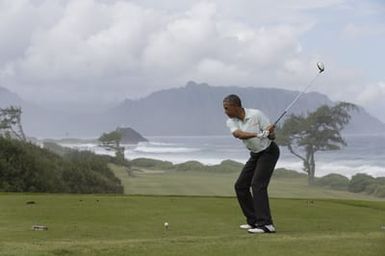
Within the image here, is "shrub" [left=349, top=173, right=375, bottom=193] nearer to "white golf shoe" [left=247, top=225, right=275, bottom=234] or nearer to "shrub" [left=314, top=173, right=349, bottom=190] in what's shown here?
"shrub" [left=314, top=173, right=349, bottom=190]

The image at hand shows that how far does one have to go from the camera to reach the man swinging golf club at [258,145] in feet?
28.3

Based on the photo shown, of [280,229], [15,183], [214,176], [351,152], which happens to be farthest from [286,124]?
[280,229]

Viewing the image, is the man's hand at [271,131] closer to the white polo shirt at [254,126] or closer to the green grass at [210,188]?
the white polo shirt at [254,126]

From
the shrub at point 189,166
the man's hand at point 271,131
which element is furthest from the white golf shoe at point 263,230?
the shrub at point 189,166

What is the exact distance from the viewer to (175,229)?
9555mm

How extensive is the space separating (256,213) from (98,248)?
2707 millimetres

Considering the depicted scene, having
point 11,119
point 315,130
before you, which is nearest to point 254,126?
point 11,119

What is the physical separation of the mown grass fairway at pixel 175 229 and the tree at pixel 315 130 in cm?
5087

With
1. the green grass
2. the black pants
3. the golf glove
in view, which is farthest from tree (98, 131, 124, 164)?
the golf glove

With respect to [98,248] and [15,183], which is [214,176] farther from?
[98,248]

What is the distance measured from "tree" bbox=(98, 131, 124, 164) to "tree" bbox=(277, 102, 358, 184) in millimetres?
16442

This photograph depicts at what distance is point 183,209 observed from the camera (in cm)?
1262

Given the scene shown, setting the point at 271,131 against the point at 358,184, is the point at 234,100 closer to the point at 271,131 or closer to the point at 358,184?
the point at 271,131

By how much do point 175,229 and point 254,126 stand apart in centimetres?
201
